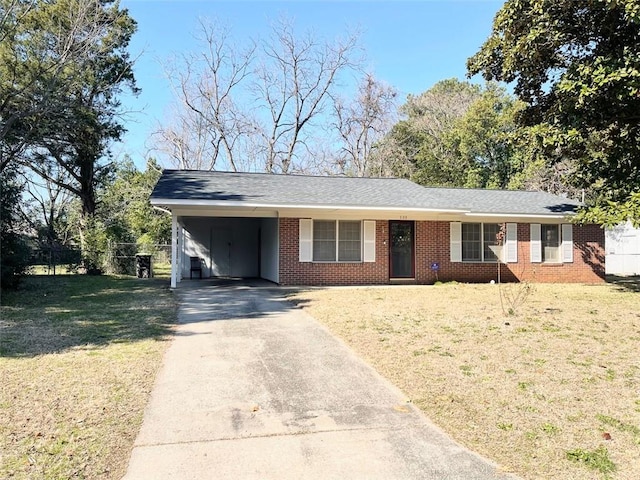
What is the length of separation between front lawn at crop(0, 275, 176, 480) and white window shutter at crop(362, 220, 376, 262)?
6878 mm

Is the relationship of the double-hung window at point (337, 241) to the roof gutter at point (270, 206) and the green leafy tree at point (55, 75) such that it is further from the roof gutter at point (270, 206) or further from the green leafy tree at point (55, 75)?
the green leafy tree at point (55, 75)

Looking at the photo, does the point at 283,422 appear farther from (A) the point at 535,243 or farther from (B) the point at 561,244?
(B) the point at 561,244

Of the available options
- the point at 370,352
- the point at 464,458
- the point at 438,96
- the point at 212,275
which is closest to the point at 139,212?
the point at 212,275

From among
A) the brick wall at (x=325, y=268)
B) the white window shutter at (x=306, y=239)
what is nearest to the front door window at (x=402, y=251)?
the brick wall at (x=325, y=268)

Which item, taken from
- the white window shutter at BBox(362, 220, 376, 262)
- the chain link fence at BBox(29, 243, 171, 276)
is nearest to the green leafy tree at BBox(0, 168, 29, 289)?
the chain link fence at BBox(29, 243, 171, 276)

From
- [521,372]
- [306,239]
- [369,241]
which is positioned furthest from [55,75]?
[521,372]

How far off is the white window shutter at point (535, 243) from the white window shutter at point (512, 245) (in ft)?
1.96

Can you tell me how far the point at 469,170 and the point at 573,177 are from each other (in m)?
16.7

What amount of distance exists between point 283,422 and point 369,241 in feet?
36.7

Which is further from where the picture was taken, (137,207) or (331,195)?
(137,207)

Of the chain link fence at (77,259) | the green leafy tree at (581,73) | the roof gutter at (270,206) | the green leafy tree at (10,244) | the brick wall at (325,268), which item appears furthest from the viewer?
the chain link fence at (77,259)

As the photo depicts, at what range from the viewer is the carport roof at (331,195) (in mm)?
13234

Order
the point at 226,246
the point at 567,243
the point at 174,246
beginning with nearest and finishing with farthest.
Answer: the point at 174,246
the point at 567,243
the point at 226,246

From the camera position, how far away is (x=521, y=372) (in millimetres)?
5176
